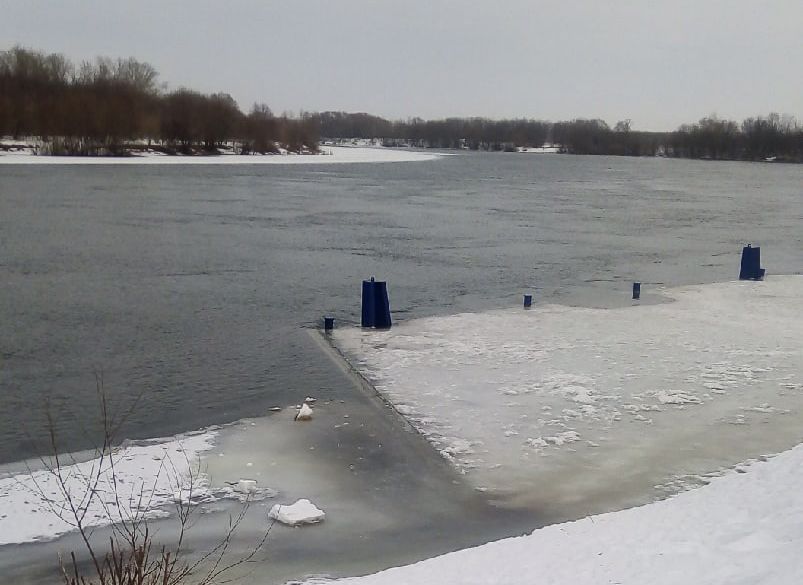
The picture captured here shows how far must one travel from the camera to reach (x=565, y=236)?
23.4 meters

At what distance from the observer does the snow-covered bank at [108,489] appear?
553 centimetres

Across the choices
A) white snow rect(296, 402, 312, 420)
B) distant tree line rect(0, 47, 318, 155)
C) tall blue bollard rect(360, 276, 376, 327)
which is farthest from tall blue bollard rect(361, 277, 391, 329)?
distant tree line rect(0, 47, 318, 155)

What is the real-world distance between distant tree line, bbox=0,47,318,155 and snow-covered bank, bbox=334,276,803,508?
6344 centimetres

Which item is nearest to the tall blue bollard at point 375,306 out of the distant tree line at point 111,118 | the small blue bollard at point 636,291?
the small blue bollard at point 636,291

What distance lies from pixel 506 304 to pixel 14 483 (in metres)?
8.77

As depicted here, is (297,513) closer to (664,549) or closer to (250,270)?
(664,549)

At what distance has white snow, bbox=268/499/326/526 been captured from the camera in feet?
18.5

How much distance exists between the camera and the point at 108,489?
606cm

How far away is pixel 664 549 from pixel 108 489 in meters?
3.85

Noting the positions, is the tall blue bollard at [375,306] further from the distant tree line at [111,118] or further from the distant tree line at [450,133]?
the distant tree line at [450,133]

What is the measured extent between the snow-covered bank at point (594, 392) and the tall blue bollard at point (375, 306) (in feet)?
0.75

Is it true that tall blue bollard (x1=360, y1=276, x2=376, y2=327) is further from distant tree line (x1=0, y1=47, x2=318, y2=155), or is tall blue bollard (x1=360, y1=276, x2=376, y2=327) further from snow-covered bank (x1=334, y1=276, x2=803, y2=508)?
distant tree line (x1=0, y1=47, x2=318, y2=155)

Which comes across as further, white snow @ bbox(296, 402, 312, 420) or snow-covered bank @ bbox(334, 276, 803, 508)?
white snow @ bbox(296, 402, 312, 420)

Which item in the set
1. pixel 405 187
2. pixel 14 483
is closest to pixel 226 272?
pixel 14 483
